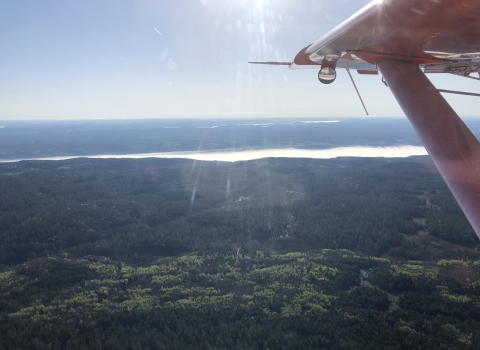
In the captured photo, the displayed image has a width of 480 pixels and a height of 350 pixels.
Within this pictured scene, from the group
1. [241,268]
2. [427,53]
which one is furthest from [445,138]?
[241,268]

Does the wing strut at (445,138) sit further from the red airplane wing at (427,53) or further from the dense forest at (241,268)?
the dense forest at (241,268)

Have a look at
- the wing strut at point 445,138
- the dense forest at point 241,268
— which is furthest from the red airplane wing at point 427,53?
the dense forest at point 241,268

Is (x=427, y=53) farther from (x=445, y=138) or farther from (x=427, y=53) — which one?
(x=445, y=138)

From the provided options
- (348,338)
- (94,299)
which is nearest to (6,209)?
(94,299)

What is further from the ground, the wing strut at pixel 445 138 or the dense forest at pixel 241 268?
the wing strut at pixel 445 138

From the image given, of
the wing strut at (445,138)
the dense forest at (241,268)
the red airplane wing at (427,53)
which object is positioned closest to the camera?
the wing strut at (445,138)

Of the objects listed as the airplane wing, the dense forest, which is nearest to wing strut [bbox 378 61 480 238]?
the airplane wing
